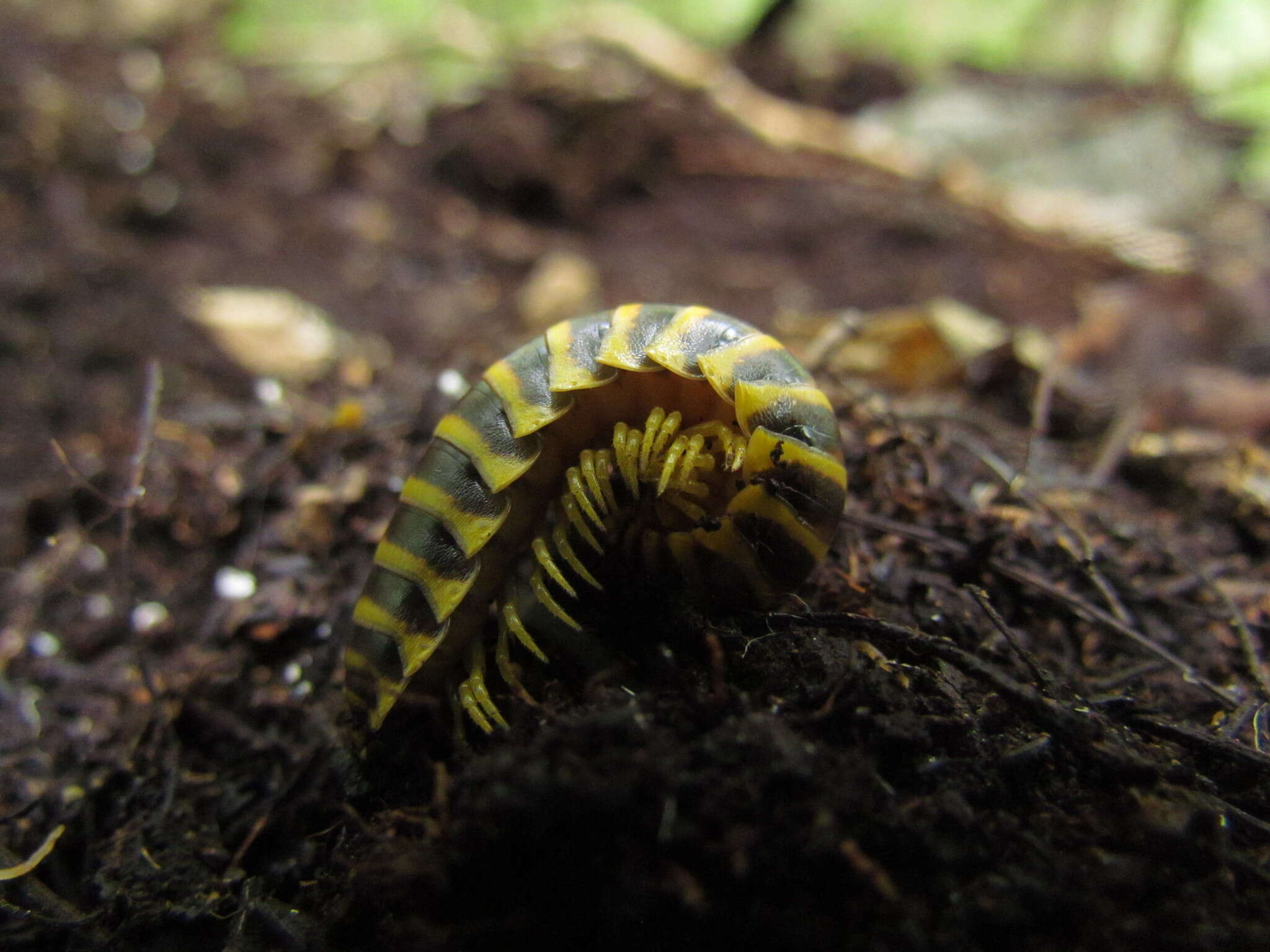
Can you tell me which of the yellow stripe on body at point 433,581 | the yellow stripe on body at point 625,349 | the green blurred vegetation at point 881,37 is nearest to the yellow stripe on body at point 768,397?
the yellow stripe on body at point 625,349

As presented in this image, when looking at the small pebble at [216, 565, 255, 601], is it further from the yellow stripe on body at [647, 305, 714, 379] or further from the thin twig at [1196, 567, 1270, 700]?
the thin twig at [1196, 567, 1270, 700]

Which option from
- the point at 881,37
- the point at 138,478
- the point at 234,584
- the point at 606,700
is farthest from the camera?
the point at 881,37

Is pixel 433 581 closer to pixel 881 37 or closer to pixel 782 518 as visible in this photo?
pixel 782 518

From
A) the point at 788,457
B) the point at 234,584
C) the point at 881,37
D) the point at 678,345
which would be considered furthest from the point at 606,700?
the point at 881,37

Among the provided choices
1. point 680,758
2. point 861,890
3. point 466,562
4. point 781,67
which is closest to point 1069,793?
point 861,890

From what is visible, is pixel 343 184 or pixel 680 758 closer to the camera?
pixel 680 758

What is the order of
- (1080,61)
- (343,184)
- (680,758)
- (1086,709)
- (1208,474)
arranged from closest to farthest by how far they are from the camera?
1. (680,758)
2. (1086,709)
3. (1208,474)
4. (343,184)
5. (1080,61)

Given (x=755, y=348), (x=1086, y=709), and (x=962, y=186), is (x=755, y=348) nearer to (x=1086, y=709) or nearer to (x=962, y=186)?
(x=1086, y=709)
